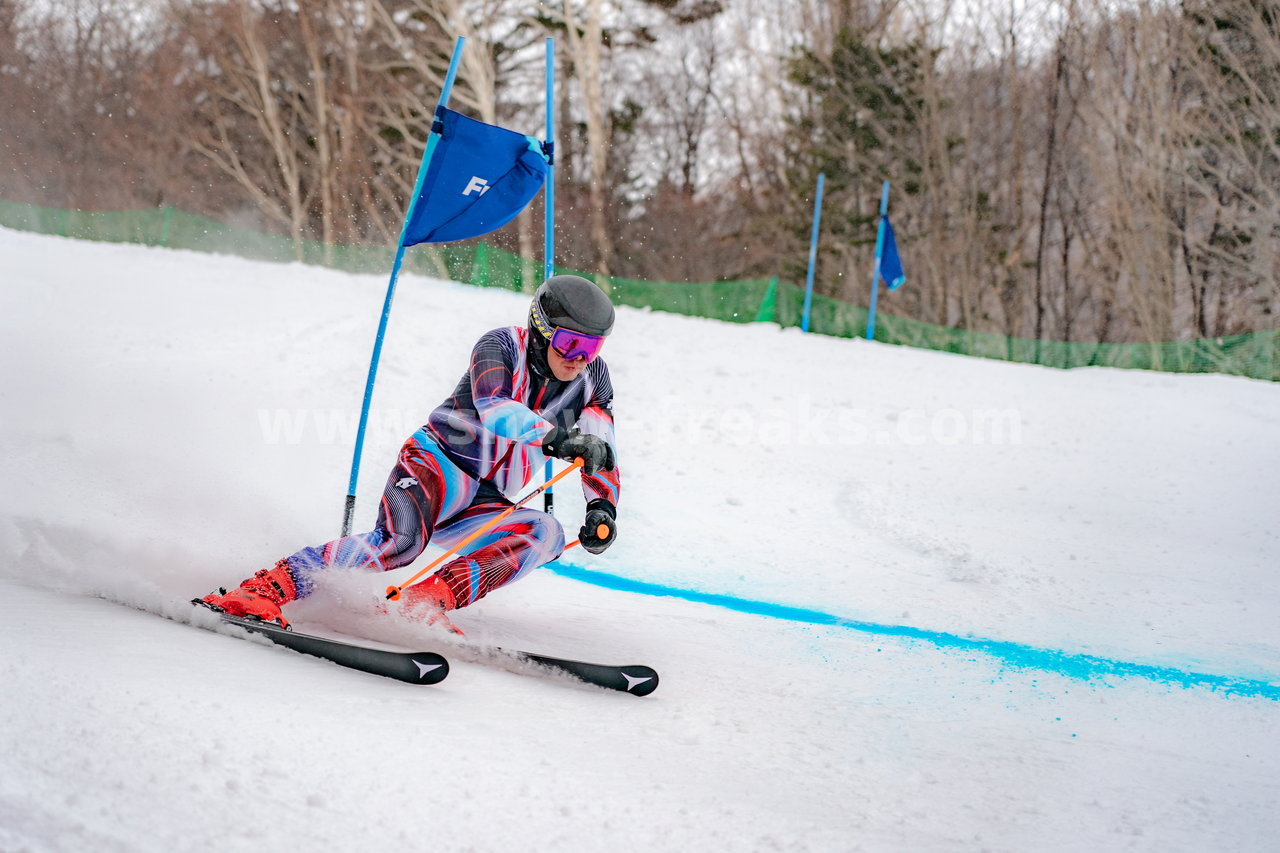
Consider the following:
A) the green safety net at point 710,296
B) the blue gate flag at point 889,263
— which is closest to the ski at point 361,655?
the blue gate flag at point 889,263

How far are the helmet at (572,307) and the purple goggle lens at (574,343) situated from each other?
0.06 ft

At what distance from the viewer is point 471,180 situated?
14.0 ft

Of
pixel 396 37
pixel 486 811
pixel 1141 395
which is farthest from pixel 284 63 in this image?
pixel 486 811

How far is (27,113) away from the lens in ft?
97.5

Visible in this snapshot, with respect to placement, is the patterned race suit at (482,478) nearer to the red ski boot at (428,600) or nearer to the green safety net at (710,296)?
the red ski boot at (428,600)

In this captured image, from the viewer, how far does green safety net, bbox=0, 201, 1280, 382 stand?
48.5 ft

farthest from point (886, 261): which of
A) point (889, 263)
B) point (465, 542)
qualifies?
point (465, 542)

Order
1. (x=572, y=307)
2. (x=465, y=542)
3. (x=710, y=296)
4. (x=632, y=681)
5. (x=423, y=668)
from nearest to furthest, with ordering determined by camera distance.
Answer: (x=423, y=668) < (x=632, y=681) < (x=572, y=307) < (x=465, y=542) < (x=710, y=296)

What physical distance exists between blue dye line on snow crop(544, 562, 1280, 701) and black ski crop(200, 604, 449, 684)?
7.27 feet

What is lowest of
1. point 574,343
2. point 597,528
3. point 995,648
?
point 995,648

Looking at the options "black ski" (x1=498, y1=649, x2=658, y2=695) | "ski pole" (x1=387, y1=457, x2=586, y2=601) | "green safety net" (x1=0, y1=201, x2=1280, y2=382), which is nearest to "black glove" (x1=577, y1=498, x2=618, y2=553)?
"ski pole" (x1=387, y1=457, x2=586, y2=601)

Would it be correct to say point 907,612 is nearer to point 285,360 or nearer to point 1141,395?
point 285,360

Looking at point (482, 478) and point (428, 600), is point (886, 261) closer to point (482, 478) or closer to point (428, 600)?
point (482, 478)

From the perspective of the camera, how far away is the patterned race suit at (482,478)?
10.8 feet
